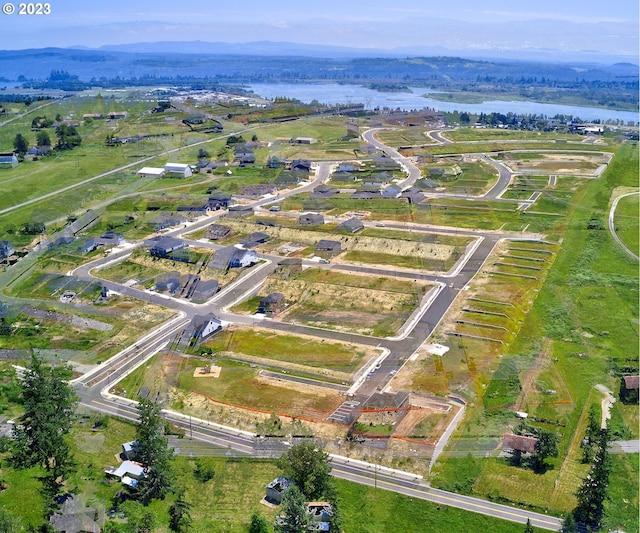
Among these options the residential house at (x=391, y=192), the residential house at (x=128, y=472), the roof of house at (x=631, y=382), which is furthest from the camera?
the residential house at (x=391, y=192)

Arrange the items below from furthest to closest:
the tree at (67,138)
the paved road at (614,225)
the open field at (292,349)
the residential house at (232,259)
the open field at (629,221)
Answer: the tree at (67,138) → the open field at (629,221) → the paved road at (614,225) → the residential house at (232,259) → the open field at (292,349)

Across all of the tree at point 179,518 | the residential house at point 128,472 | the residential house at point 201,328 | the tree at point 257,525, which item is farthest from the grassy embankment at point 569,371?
A: the residential house at point 201,328

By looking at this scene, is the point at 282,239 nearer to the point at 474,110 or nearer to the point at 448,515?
the point at 448,515

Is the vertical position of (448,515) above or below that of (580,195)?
below

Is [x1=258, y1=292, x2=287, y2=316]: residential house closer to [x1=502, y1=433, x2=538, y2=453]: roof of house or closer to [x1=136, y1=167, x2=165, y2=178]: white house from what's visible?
[x1=502, y1=433, x2=538, y2=453]: roof of house

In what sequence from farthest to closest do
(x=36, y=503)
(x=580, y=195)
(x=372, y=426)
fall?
(x=580, y=195), (x=372, y=426), (x=36, y=503)

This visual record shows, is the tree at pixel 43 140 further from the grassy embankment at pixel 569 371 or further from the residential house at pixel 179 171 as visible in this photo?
the grassy embankment at pixel 569 371

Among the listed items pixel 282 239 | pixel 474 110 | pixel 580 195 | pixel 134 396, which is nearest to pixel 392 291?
pixel 282 239

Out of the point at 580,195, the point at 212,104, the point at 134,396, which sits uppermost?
the point at 212,104
